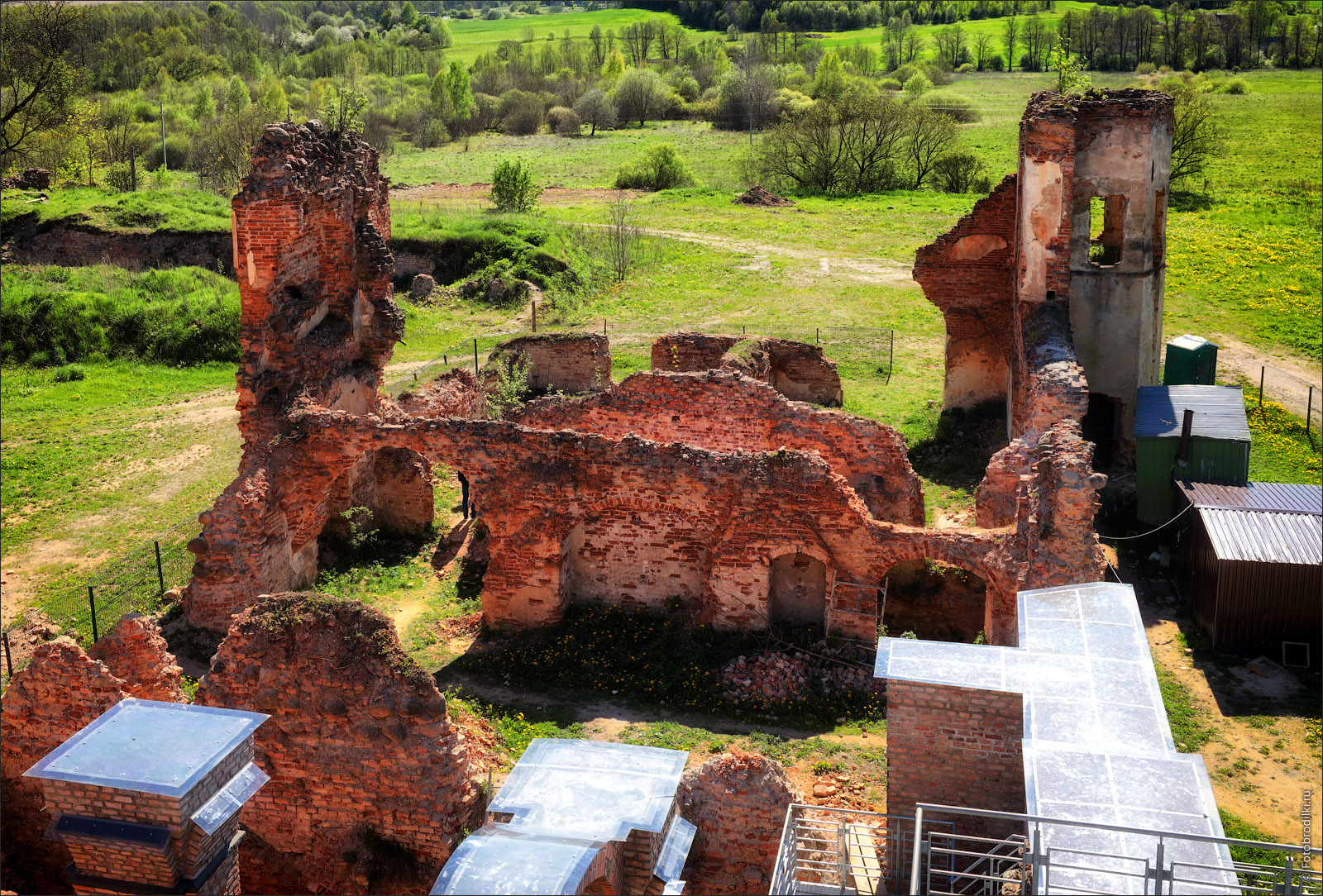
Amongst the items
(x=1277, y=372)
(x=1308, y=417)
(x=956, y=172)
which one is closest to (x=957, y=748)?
(x=1308, y=417)

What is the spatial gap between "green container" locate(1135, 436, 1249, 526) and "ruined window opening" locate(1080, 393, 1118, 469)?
2.89m

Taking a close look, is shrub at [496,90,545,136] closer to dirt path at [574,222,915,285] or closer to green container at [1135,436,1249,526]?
dirt path at [574,222,915,285]

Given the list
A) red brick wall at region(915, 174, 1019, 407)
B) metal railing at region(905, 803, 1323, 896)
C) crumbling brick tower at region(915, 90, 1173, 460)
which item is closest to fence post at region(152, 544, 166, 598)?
metal railing at region(905, 803, 1323, 896)

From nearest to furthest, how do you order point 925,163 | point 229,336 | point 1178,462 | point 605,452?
point 605,452 → point 1178,462 → point 229,336 → point 925,163

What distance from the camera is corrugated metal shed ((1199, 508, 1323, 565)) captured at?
64.9 ft

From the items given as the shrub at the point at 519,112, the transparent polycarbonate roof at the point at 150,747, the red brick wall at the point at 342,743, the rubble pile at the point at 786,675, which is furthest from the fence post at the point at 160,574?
the shrub at the point at 519,112

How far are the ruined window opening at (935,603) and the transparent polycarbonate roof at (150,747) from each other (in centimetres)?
1184

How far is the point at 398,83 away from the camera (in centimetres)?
9612

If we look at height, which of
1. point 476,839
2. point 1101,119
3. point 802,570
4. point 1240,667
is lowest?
point 1240,667

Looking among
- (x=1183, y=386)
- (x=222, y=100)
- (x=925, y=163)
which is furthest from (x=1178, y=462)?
(x=222, y=100)

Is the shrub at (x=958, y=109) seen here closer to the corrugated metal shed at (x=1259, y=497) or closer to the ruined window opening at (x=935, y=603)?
the corrugated metal shed at (x=1259, y=497)

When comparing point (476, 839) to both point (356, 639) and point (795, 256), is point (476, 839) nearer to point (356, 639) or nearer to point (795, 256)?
point (356, 639)

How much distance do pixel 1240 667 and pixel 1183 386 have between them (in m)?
7.11

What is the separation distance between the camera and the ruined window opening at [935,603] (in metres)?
19.9
